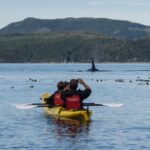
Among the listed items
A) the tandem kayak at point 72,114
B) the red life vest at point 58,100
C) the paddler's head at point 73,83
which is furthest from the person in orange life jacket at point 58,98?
the paddler's head at point 73,83

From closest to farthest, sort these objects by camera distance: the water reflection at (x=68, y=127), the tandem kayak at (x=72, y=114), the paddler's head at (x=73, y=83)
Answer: the water reflection at (x=68, y=127), the paddler's head at (x=73, y=83), the tandem kayak at (x=72, y=114)

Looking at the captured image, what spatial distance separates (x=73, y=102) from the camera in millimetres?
40469

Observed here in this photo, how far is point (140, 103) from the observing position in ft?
198

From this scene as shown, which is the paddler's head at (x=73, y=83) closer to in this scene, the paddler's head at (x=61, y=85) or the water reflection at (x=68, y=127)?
the water reflection at (x=68, y=127)

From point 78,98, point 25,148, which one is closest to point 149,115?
point 78,98

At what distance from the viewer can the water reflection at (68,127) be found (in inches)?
1410

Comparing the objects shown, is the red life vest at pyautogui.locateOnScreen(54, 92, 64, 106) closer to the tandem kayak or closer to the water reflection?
the tandem kayak

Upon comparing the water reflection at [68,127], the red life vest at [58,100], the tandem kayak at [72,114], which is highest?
the red life vest at [58,100]

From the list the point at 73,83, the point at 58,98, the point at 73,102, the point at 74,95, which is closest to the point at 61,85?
the point at 58,98

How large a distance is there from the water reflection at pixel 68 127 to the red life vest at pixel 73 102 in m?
0.85

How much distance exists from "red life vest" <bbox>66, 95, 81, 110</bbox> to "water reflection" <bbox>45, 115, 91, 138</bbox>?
85 centimetres

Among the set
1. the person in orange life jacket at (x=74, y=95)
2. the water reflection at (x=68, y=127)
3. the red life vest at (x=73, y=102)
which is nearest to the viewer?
the water reflection at (x=68, y=127)

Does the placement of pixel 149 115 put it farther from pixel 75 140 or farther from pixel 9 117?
pixel 75 140

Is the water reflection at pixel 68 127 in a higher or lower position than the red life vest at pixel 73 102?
lower
